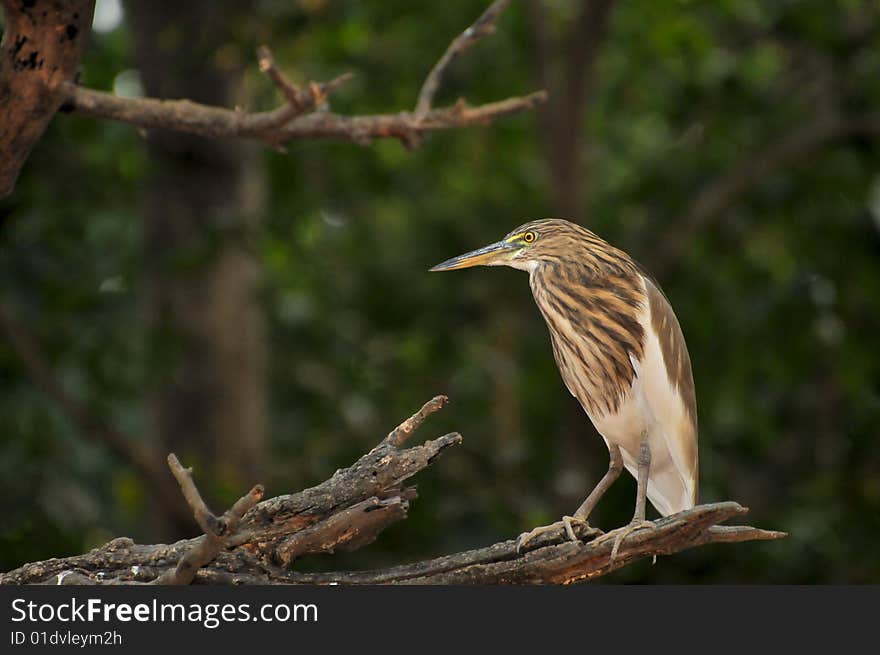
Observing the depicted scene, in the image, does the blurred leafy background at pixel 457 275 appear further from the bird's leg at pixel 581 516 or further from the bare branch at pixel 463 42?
the bird's leg at pixel 581 516

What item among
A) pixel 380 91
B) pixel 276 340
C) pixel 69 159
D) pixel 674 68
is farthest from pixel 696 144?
pixel 69 159

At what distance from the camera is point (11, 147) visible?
8.35 feet

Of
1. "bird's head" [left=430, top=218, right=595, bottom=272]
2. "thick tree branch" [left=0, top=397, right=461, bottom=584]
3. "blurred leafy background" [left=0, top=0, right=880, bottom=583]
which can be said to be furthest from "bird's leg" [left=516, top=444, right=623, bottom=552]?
"blurred leafy background" [left=0, top=0, right=880, bottom=583]

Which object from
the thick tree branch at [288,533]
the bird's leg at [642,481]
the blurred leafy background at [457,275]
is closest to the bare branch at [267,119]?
the thick tree branch at [288,533]

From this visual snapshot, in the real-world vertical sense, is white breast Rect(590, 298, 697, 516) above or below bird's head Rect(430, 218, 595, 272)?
below

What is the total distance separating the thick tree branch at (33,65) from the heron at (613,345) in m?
1.07

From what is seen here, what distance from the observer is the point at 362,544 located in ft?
6.88

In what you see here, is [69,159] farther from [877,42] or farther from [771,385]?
[877,42]

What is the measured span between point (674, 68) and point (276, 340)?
3.50 m

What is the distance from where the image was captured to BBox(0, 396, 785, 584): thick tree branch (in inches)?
77.2

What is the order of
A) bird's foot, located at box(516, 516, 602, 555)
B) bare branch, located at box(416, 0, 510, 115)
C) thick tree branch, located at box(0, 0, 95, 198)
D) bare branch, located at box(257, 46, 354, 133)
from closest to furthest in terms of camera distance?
bird's foot, located at box(516, 516, 602, 555) < thick tree branch, located at box(0, 0, 95, 198) < bare branch, located at box(257, 46, 354, 133) < bare branch, located at box(416, 0, 510, 115)

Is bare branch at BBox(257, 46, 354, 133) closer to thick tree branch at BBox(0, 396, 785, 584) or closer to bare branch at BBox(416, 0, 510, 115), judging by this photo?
bare branch at BBox(416, 0, 510, 115)

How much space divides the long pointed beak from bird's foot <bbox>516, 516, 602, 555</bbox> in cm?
47

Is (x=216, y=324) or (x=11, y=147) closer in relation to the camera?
(x=11, y=147)
